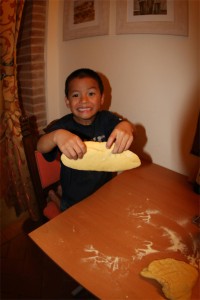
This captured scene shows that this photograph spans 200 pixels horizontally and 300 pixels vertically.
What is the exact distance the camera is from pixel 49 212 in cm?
82

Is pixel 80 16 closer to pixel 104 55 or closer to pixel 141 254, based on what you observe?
pixel 104 55

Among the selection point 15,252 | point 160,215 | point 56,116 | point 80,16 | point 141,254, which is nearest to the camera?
point 141,254

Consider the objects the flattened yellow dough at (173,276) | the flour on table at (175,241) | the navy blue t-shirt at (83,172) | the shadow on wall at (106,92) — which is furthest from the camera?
the shadow on wall at (106,92)

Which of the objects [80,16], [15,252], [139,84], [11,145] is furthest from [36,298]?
[80,16]

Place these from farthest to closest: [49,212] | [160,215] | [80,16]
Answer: [49,212] < [80,16] < [160,215]

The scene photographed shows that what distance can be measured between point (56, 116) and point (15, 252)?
770mm

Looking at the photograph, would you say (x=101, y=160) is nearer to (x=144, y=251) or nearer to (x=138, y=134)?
(x=144, y=251)

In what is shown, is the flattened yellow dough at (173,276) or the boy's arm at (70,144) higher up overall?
the boy's arm at (70,144)

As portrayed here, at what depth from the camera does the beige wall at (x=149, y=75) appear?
0.68 metres

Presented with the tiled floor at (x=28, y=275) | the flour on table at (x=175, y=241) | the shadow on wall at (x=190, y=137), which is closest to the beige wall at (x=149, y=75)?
the shadow on wall at (x=190, y=137)

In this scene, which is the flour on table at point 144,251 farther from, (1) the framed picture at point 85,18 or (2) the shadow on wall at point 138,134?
(1) the framed picture at point 85,18

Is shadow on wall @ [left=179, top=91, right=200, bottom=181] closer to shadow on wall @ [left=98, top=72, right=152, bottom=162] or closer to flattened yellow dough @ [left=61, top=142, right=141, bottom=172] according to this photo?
shadow on wall @ [left=98, top=72, right=152, bottom=162]

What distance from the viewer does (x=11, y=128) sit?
0.90 m

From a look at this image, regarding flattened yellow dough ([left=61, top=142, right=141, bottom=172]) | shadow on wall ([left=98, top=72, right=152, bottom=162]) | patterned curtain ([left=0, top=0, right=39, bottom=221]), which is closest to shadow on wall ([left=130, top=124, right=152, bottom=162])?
shadow on wall ([left=98, top=72, right=152, bottom=162])
